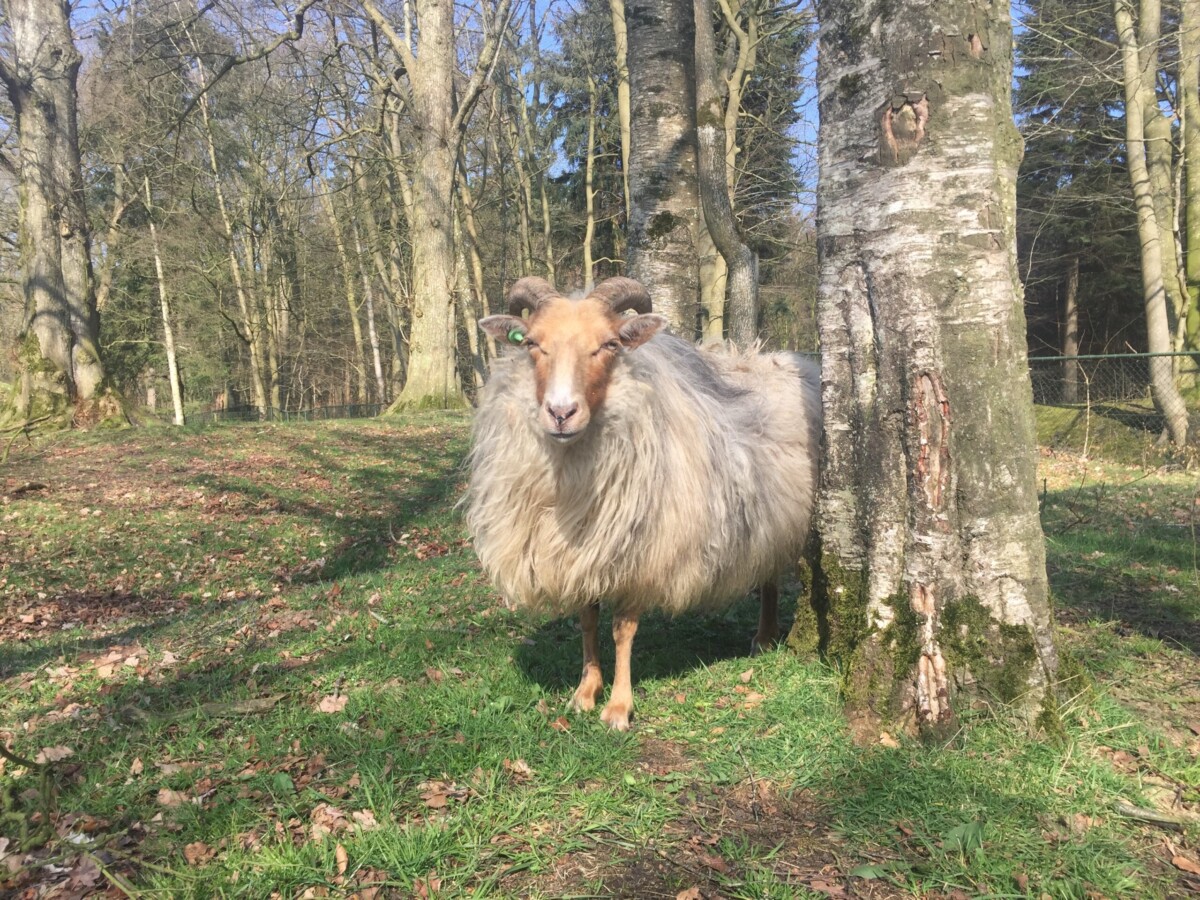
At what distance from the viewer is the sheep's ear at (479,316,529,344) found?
12.9 feet

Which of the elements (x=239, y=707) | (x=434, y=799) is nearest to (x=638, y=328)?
(x=434, y=799)

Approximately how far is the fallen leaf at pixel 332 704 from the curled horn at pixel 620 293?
2.52m

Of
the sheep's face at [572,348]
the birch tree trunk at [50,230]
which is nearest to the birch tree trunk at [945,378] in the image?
the sheep's face at [572,348]

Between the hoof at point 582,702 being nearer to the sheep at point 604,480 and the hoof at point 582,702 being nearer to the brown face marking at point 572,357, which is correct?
the sheep at point 604,480

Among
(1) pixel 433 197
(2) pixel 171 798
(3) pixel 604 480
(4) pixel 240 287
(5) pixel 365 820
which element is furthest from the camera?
(4) pixel 240 287

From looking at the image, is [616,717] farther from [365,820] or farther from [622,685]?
[365,820]

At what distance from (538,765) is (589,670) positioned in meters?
0.89

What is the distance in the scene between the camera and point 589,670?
403cm

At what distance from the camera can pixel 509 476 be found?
3947 mm

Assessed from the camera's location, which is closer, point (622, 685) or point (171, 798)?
point (171, 798)

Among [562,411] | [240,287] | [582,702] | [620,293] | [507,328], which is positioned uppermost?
[240,287]

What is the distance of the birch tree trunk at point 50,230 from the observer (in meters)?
13.1

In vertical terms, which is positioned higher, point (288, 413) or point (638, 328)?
point (638, 328)

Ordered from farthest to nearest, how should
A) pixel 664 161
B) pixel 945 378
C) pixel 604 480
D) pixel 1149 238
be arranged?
pixel 1149 238
pixel 664 161
pixel 604 480
pixel 945 378
